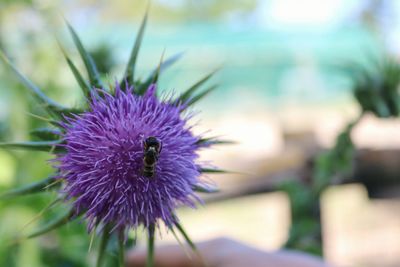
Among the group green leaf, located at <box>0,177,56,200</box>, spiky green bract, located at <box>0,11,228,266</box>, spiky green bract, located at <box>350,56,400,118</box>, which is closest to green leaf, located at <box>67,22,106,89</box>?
spiky green bract, located at <box>0,11,228,266</box>

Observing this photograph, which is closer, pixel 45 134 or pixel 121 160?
pixel 121 160

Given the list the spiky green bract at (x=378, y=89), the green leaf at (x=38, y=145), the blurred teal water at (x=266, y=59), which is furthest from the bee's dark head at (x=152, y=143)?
the blurred teal water at (x=266, y=59)

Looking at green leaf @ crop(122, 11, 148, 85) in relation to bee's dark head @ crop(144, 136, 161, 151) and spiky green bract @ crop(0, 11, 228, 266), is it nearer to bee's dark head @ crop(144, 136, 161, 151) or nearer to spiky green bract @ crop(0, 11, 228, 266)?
spiky green bract @ crop(0, 11, 228, 266)

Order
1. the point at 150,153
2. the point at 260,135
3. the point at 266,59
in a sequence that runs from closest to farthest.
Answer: the point at 150,153, the point at 260,135, the point at 266,59

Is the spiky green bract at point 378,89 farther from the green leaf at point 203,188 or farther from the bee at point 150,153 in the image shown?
the bee at point 150,153

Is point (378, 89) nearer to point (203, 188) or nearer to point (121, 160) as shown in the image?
point (203, 188)

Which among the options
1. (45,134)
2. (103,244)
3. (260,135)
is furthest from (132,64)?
(260,135)
